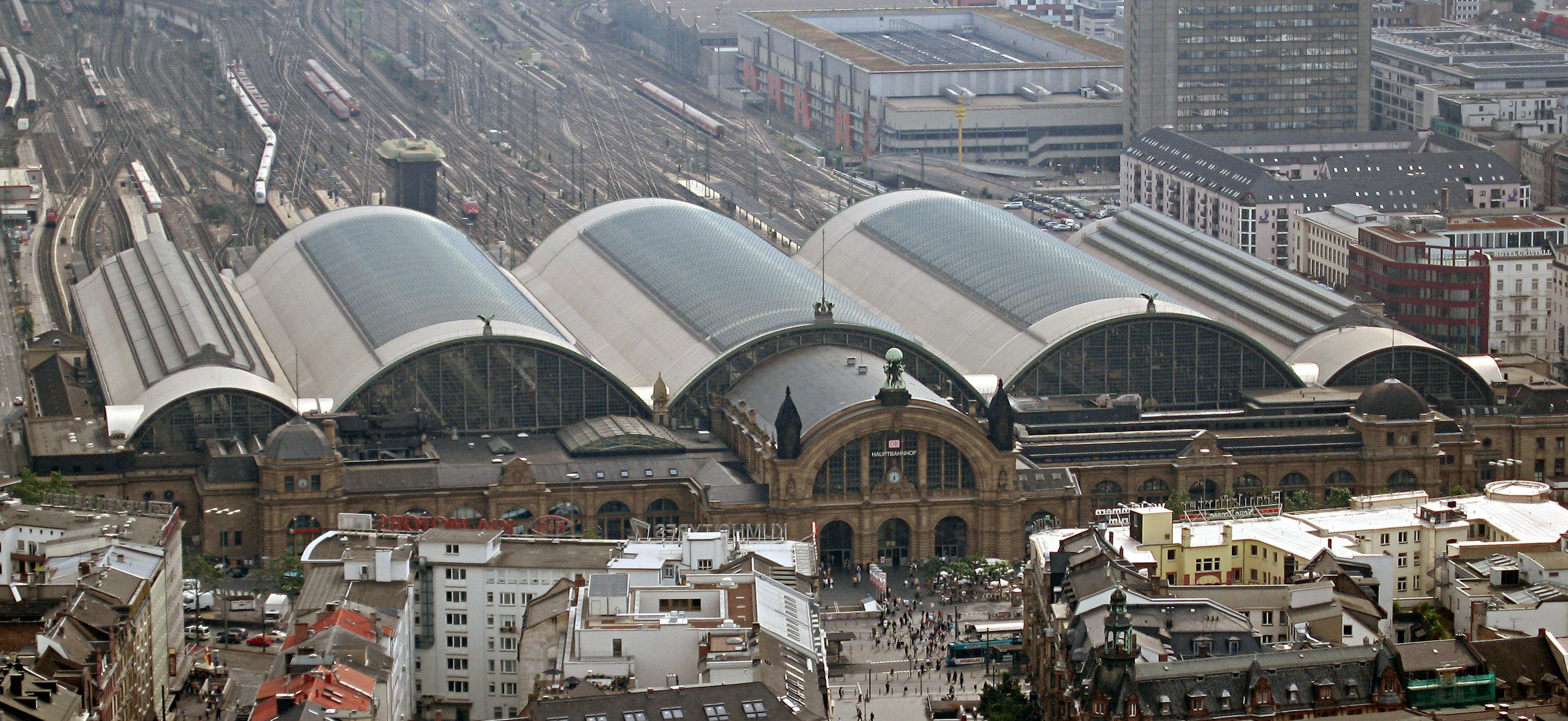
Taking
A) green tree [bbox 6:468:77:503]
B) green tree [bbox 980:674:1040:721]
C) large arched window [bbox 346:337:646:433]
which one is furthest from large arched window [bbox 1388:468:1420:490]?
green tree [bbox 6:468:77:503]

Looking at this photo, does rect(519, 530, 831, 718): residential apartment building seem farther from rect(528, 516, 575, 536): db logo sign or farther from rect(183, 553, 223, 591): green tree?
rect(183, 553, 223, 591): green tree

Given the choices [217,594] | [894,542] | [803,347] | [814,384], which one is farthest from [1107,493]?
[217,594]

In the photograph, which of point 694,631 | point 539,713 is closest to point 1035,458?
point 694,631

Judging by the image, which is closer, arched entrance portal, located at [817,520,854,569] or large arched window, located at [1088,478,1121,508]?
arched entrance portal, located at [817,520,854,569]

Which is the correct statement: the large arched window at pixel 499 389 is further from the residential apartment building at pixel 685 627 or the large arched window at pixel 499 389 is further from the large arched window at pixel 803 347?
the residential apartment building at pixel 685 627

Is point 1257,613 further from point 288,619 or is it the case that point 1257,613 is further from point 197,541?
point 197,541

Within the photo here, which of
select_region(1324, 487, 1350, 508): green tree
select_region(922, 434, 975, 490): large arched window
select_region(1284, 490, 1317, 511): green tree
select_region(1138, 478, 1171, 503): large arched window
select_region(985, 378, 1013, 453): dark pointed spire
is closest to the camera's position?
select_region(985, 378, 1013, 453): dark pointed spire

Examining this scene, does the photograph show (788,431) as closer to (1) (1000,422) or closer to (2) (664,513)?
(2) (664,513)
